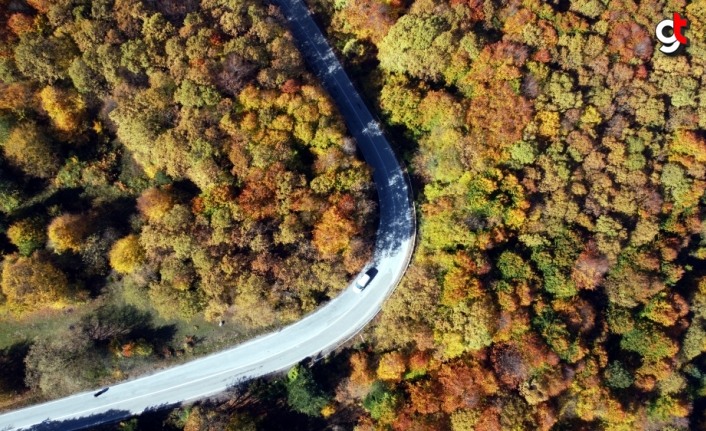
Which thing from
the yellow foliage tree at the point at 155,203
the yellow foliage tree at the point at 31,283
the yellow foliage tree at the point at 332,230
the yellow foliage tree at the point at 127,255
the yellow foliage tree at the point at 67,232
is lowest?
the yellow foliage tree at the point at 31,283

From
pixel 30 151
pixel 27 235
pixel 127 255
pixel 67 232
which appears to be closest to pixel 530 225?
pixel 127 255

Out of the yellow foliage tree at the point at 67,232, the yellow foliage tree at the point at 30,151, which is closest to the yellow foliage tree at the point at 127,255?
the yellow foliage tree at the point at 67,232

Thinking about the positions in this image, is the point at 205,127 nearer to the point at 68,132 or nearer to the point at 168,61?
the point at 168,61

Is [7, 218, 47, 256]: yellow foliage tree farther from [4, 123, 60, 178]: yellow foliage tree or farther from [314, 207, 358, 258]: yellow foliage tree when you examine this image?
[314, 207, 358, 258]: yellow foliage tree

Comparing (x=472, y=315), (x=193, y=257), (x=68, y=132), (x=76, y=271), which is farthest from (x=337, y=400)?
(x=68, y=132)

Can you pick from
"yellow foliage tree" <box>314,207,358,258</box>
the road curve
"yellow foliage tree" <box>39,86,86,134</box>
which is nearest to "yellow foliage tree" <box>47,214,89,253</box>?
"yellow foliage tree" <box>39,86,86,134</box>

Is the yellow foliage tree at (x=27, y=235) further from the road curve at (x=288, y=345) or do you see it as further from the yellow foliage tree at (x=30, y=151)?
the road curve at (x=288, y=345)
